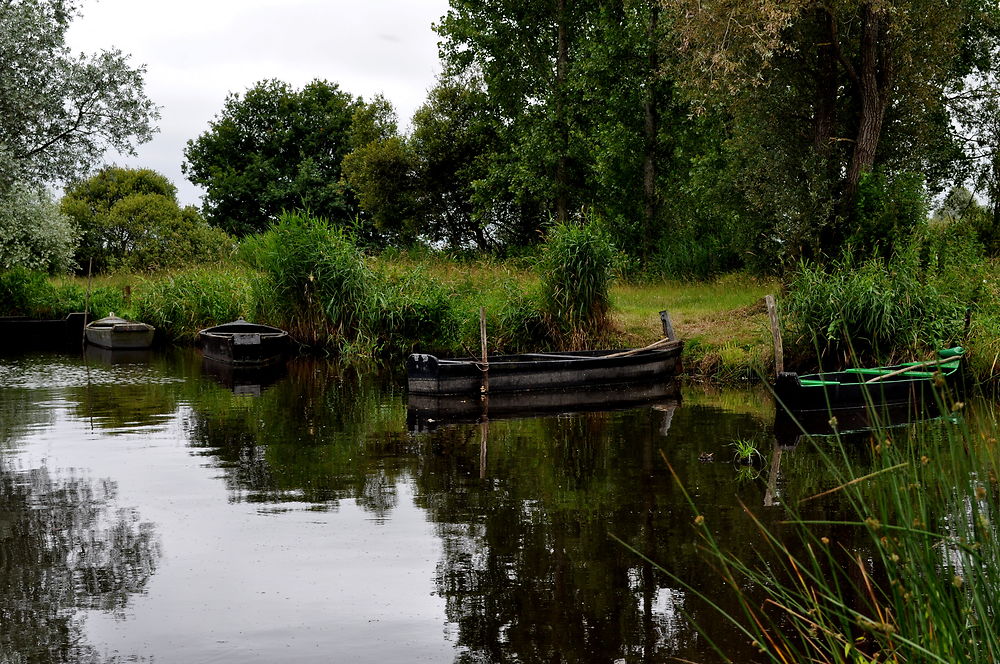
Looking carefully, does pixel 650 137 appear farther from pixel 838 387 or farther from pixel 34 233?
pixel 34 233

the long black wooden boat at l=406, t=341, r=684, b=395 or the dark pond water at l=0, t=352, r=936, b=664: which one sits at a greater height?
the long black wooden boat at l=406, t=341, r=684, b=395

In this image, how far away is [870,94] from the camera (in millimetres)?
18969

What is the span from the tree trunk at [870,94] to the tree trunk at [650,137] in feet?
24.7

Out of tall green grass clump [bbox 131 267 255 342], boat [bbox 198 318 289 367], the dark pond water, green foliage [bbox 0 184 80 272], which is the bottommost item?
the dark pond water

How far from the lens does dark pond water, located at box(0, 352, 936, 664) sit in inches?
235

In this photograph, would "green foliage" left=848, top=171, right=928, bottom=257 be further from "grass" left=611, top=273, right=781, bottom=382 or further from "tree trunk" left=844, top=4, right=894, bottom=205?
"grass" left=611, top=273, right=781, bottom=382

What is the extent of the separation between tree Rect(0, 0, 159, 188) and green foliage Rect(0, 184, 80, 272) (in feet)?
4.12

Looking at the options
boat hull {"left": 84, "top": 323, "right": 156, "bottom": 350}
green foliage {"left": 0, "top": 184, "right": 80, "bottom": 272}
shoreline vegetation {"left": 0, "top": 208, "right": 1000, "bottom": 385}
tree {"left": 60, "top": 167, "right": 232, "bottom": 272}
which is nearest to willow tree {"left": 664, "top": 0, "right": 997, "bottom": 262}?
shoreline vegetation {"left": 0, "top": 208, "right": 1000, "bottom": 385}

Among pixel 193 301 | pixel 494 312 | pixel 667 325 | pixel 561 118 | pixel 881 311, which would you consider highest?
pixel 561 118

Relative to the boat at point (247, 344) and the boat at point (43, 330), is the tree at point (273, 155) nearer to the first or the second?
Result: the boat at point (43, 330)

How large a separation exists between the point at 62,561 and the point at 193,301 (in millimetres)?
20194

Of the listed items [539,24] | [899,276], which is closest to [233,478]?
[899,276]

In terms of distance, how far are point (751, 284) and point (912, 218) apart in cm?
478

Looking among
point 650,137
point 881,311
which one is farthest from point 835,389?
point 650,137
